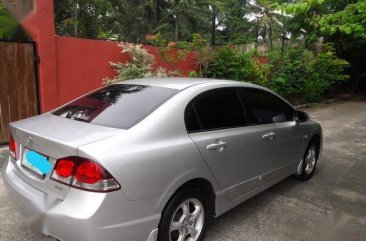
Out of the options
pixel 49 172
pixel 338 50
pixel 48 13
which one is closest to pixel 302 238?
pixel 49 172

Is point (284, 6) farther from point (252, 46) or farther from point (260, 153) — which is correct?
point (252, 46)

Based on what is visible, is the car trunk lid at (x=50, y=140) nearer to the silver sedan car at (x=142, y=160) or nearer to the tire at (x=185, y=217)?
the silver sedan car at (x=142, y=160)

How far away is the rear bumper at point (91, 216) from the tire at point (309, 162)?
3.13 m

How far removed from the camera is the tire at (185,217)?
281 cm

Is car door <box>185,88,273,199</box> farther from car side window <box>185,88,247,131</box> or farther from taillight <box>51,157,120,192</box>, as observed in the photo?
taillight <box>51,157,120,192</box>

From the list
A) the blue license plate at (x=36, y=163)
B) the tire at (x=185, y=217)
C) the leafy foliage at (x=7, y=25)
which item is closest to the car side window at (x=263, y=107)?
the tire at (x=185, y=217)

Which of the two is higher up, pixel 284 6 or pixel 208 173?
pixel 284 6

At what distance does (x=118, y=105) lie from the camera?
3.27 metres

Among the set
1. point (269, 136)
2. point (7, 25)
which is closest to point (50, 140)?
point (269, 136)

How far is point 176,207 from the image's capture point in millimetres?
2875

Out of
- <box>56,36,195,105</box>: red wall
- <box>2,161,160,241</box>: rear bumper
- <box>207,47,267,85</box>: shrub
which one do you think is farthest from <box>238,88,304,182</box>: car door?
<box>207,47,267,85</box>: shrub

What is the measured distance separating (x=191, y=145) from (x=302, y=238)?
1593 millimetres

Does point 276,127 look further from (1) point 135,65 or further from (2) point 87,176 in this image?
(1) point 135,65

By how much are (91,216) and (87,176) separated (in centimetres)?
27
